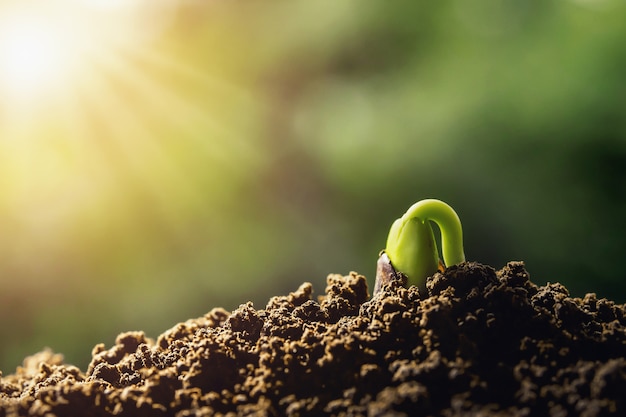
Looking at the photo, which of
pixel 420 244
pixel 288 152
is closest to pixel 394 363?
pixel 420 244

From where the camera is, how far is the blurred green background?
5.62 m

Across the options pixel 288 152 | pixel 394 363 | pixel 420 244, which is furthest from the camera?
pixel 288 152

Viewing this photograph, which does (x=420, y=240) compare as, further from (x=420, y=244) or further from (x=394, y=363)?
(x=394, y=363)

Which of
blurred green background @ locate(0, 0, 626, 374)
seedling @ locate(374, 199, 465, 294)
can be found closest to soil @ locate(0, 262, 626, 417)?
seedling @ locate(374, 199, 465, 294)

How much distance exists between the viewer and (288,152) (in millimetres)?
6422

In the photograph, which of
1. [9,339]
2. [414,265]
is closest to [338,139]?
[9,339]

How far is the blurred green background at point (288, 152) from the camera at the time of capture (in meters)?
5.62

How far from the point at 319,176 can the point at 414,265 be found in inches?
184

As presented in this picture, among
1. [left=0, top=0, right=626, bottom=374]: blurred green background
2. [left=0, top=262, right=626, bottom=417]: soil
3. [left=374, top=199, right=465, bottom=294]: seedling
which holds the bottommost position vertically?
[left=0, top=262, right=626, bottom=417]: soil

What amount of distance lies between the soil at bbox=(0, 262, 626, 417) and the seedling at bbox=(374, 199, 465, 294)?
59mm

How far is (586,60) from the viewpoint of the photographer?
5680mm

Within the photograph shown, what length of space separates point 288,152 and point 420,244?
192 inches

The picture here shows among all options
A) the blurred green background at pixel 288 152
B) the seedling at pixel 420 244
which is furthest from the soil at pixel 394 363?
the blurred green background at pixel 288 152

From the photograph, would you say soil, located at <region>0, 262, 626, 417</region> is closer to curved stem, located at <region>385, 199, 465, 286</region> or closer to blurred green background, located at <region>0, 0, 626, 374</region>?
curved stem, located at <region>385, 199, 465, 286</region>
